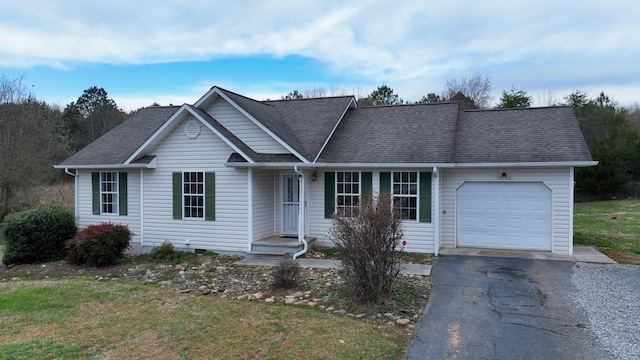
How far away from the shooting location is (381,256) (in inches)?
274

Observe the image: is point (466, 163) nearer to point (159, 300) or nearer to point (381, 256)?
point (381, 256)

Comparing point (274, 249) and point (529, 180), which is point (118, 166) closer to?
point (274, 249)

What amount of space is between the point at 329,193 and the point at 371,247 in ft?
19.2

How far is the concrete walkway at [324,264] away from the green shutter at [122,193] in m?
5.14

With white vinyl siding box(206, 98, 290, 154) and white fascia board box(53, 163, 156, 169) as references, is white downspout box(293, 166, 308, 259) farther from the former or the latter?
white fascia board box(53, 163, 156, 169)

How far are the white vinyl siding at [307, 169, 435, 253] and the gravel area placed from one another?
3.63 metres

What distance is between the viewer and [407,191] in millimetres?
12156

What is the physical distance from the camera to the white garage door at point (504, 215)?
11.8 meters

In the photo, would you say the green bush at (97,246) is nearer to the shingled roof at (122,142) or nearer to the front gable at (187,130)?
the front gable at (187,130)

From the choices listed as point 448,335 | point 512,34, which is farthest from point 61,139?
point 448,335

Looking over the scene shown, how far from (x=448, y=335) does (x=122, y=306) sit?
526 cm

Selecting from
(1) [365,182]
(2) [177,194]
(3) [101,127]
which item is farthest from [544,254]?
(3) [101,127]

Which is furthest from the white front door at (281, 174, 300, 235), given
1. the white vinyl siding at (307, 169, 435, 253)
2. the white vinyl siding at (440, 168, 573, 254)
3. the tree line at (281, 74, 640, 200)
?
the tree line at (281, 74, 640, 200)

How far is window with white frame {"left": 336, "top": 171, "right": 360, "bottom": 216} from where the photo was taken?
12.6 meters
